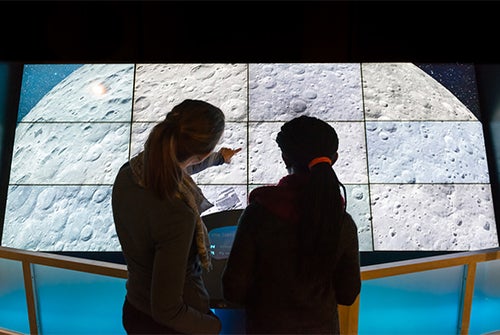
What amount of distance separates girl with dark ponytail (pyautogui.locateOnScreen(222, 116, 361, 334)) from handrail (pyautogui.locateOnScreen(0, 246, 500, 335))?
0.53 metres

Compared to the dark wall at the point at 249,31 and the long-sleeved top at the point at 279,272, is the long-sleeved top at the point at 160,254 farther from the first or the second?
the dark wall at the point at 249,31

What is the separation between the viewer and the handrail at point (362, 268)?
1764 mm

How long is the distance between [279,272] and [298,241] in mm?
92

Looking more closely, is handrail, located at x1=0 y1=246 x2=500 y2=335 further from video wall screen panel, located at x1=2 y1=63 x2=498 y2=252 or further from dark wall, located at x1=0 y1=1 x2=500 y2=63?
video wall screen panel, located at x1=2 y1=63 x2=498 y2=252

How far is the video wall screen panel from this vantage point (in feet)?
12.3

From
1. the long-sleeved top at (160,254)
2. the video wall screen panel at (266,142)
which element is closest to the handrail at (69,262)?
the long-sleeved top at (160,254)

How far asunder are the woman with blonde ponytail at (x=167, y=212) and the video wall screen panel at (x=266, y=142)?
2549 mm

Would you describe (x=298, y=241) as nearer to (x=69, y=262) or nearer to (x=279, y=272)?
(x=279, y=272)

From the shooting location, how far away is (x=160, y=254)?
1.14m

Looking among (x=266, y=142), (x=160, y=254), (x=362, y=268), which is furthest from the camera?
(x=266, y=142)

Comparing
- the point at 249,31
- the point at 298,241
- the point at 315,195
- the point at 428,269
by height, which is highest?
the point at 249,31

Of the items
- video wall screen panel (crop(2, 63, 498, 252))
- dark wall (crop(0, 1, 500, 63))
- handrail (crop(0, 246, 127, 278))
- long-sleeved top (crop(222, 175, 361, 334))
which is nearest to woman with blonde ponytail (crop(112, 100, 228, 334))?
long-sleeved top (crop(222, 175, 361, 334))

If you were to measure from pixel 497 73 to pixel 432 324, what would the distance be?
241 cm

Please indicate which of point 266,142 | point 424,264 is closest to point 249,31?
point 424,264
